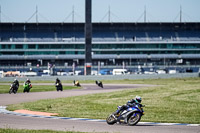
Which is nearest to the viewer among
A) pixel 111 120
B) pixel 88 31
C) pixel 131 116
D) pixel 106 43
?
pixel 131 116

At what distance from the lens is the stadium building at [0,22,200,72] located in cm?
11962

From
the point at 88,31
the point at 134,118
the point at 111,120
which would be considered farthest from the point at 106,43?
the point at 134,118

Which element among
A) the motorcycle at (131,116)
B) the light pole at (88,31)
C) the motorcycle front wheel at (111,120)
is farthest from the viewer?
the light pole at (88,31)

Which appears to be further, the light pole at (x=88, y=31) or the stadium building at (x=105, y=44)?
the stadium building at (x=105, y=44)

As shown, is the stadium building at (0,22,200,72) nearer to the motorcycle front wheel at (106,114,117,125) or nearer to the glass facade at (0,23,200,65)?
the glass facade at (0,23,200,65)

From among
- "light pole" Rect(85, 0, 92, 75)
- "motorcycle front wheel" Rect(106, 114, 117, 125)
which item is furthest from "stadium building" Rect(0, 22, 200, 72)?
"motorcycle front wheel" Rect(106, 114, 117, 125)

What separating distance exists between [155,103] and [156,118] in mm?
8257

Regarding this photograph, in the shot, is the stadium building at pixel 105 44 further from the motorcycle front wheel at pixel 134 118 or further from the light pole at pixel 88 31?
the motorcycle front wheel at pixel 134 118

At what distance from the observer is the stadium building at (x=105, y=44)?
119625mm

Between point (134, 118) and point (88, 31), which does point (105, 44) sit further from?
point (134, 118)

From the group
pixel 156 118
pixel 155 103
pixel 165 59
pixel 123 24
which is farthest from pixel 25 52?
pixel 156 118

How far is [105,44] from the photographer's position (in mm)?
120312

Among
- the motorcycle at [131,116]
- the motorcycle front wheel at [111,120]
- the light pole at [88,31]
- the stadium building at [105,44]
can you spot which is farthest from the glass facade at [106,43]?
the motorcycle at [131,116]

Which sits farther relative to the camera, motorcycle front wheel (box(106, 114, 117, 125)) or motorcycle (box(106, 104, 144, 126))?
motorcycle front wheel (box(106, 114, 117, 125))
